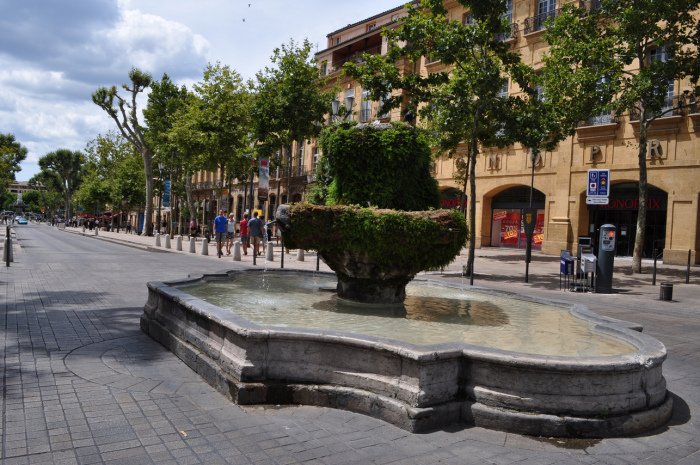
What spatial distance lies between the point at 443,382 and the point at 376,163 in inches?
133

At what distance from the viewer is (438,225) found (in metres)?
6.05

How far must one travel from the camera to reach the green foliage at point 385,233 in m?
6.06

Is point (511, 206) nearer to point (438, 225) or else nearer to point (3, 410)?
point (438, 225)

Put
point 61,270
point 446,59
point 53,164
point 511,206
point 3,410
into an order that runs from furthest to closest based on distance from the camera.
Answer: point 53,164, point 511,206, point 446,59, point 61,270, point 3,410

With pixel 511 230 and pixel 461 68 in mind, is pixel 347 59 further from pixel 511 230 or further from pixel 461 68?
pixel 461 68

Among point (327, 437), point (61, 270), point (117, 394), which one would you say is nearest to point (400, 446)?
point (327, 437)

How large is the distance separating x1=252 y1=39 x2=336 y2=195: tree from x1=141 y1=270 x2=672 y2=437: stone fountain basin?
22.1 m

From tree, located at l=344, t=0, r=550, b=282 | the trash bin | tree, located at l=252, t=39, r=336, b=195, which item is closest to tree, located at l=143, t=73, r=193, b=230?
tree, located at l=252, t=39, r=336, b=195

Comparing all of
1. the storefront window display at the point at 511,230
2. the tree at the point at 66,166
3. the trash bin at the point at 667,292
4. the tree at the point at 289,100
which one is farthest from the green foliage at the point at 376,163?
the tree at the point at 66,166

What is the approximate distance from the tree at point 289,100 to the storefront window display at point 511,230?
12513 millimetres

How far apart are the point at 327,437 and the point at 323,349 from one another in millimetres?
828

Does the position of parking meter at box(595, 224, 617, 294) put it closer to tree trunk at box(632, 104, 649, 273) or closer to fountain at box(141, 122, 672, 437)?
tree trunk at box(632, 104, 649, 273)

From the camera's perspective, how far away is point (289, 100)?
25.5m

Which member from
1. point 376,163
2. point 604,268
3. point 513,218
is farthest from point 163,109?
point 376,163
